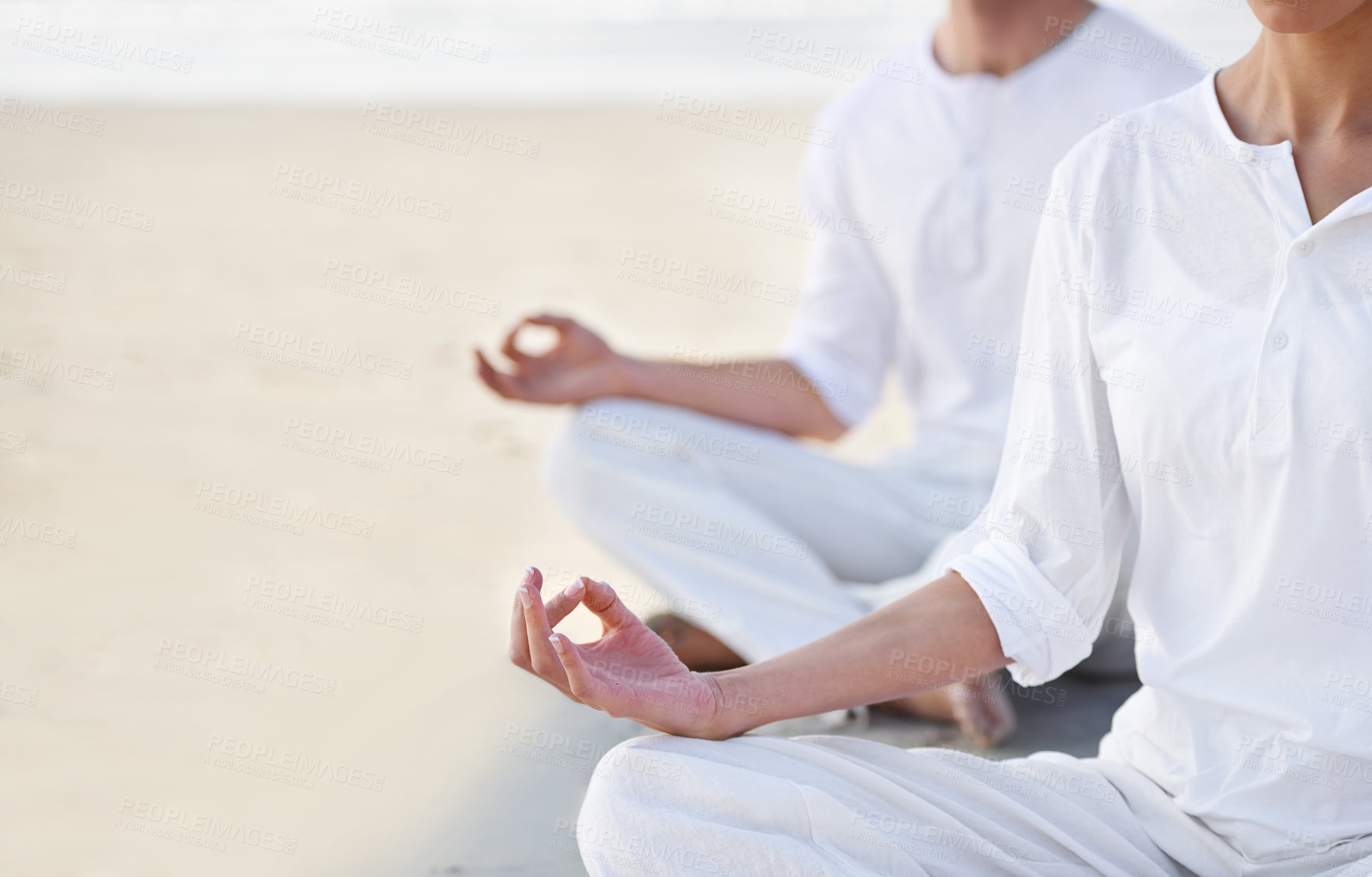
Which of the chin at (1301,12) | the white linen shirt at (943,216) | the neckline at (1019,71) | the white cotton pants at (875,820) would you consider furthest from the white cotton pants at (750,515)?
the chin at (1301,12)

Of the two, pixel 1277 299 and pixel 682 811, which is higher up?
pixel 1277 299

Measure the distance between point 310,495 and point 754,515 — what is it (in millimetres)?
1826

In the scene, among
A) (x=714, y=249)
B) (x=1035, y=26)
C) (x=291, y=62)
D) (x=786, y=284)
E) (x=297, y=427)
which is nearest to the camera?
(x=1035, y=26)

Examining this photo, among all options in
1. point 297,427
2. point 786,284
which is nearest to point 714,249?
point 786,284

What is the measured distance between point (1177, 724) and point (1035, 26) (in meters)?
1.78

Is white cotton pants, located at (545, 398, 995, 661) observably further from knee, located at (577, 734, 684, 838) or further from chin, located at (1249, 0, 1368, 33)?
chin, located at (1249, 0, 1368, 33)

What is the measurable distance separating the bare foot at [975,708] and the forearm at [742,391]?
2.22ft

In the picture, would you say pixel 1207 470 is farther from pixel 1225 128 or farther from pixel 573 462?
pixel 573 462

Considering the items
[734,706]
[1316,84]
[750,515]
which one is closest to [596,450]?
[750,515]

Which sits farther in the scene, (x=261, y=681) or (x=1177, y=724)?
(x=261, y=681)

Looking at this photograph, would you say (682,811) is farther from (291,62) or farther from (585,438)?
(291,62)

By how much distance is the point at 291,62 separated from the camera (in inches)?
663

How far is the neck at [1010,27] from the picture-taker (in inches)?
116

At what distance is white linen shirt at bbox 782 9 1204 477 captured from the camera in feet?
9.55
